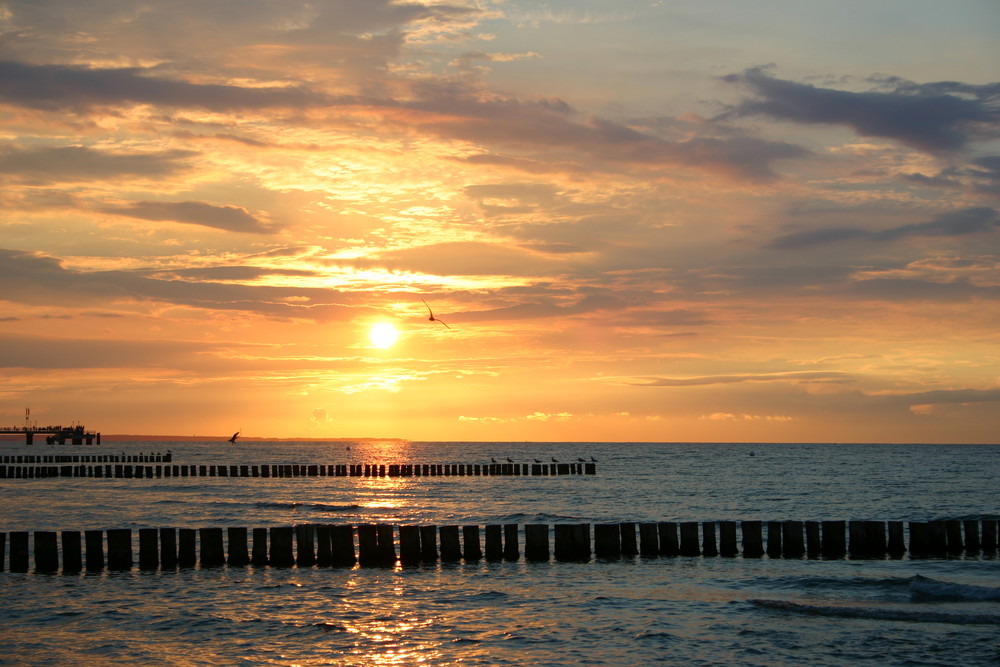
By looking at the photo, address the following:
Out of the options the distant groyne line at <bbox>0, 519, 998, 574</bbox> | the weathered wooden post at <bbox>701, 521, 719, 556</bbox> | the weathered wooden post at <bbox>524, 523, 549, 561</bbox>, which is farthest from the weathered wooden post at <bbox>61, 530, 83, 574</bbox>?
the weathered wooden post at <bbox>701, 521, 719, 556</bbox>

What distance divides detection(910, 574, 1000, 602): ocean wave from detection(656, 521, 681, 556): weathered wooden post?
5674 mm

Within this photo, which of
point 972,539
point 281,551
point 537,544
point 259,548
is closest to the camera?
point 281,551

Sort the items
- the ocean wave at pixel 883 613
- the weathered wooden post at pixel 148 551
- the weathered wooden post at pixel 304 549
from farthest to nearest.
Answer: the weathered wooden post at pixel 304 549
the weathered wooden post at pixel 148 551
the ocean wave at pixel 883 613

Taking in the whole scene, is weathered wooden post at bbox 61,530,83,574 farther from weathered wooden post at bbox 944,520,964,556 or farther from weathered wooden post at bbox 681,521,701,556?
weathered wooden post at bbox 944,520,964,556

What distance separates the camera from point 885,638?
51.4ft

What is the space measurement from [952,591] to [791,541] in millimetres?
4958

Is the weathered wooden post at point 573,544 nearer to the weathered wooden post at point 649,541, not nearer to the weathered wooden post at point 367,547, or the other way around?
the weathered wooden post at point 649,541

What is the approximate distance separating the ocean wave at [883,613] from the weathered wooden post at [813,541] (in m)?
5.87

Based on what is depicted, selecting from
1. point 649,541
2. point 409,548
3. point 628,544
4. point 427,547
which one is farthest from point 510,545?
point 649,541

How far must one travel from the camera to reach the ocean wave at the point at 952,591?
1897cm

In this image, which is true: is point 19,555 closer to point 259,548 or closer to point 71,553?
point 71,553

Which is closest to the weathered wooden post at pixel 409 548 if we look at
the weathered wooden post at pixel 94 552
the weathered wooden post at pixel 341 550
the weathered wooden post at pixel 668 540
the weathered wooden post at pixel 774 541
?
the weathered wooden post at pixel 341 550

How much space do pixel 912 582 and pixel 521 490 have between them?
140ft

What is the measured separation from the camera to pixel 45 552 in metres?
21.7
